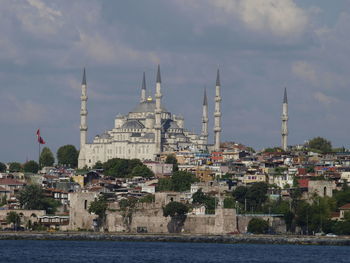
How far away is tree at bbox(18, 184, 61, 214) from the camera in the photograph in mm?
80375

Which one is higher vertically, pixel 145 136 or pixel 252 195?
pixel 145 136

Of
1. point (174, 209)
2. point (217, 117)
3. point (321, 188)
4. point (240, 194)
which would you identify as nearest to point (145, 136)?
point (217, 117)

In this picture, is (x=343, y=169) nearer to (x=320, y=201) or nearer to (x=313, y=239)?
(x=320, y=201)

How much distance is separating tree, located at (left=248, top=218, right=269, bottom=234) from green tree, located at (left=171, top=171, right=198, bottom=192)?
18895 millimetres

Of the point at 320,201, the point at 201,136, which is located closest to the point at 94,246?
the point at 320,201

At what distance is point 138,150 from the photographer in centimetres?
11631

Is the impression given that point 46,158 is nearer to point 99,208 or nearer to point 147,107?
point 147,107

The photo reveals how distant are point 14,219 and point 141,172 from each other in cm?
2826

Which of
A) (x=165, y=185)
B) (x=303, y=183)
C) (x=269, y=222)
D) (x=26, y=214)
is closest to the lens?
(x=269, y=222)

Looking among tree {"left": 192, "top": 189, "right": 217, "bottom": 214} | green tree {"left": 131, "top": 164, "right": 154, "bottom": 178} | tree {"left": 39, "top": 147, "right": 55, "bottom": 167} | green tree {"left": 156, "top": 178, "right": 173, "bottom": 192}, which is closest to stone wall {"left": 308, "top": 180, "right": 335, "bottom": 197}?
tree {"left": 192, "top": 189, "right": 217, "bottom": 214}

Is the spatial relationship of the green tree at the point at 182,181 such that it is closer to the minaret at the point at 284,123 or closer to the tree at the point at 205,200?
the tree at the point at 205,200

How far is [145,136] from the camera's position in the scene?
11800 centimetres

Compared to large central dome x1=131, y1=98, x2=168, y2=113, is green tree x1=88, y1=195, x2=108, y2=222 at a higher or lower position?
lower

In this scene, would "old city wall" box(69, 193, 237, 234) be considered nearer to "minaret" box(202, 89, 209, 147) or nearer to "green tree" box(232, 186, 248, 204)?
"green tree" box(232, 186, 248, 204)
